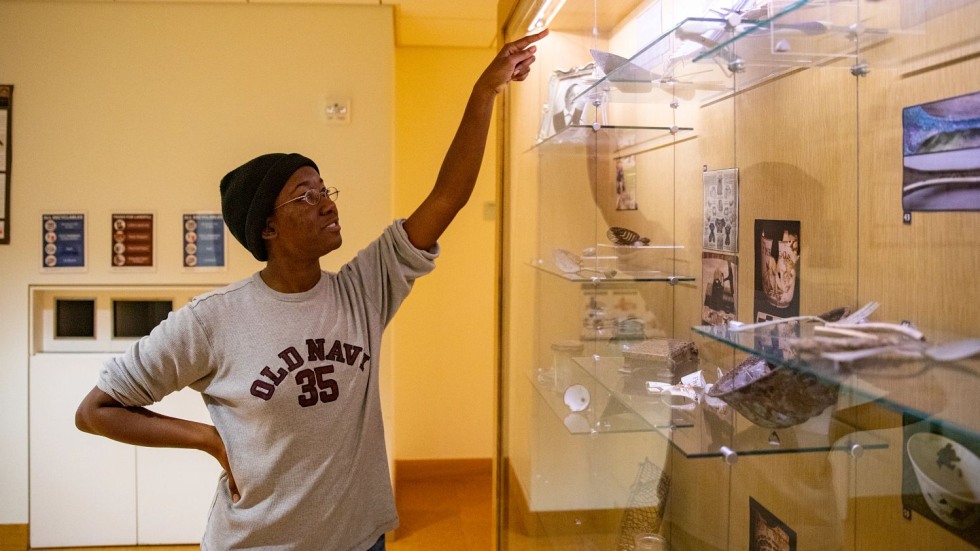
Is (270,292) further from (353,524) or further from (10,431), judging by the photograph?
(10,431)

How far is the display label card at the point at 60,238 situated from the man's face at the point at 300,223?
2651mm

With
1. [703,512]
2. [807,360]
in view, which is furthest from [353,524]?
[807,360]

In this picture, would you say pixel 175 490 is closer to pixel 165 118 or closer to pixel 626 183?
pixel 165 118

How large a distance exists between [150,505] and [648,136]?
320 cm

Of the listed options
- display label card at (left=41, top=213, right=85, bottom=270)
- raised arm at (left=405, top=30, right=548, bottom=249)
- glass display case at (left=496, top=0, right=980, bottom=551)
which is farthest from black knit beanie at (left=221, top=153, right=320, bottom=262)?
display label card at (left=41, top=213, right=85, bottom=270)

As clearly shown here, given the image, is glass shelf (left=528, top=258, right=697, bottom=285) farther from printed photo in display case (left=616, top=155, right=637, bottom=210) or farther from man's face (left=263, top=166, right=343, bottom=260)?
man's face (left=263, top=166, right=343, bottom=260)

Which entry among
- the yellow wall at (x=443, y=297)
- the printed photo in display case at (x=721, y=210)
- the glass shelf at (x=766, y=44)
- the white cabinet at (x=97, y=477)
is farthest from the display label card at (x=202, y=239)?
the printed photo in display case at (x=721, y=210)

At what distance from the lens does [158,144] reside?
384 cm

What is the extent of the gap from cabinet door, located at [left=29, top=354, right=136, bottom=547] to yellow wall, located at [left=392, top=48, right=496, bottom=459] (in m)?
1.62

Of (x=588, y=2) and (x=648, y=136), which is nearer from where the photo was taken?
(x=648, y=136)

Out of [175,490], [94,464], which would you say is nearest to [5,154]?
[94,464]

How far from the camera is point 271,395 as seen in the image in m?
1.55

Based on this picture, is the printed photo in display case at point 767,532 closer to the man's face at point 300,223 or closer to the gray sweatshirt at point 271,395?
the gray sweatshirt at point 271,395

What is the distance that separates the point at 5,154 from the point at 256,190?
290cm
